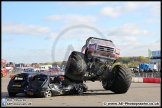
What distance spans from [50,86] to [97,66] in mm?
3038

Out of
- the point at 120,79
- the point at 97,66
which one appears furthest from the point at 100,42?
the point at 120,79

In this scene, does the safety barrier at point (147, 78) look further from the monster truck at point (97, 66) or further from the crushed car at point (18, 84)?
the crushed car at point (18, 84)

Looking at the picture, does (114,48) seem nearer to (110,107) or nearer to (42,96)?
(42,96)

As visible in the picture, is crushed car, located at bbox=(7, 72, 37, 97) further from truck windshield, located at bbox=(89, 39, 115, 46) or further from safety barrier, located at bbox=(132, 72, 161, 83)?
safety barrier, located at bbox=(132, 72, 161, 83)

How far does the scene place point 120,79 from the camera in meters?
17.0

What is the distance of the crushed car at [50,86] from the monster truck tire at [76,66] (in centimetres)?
41

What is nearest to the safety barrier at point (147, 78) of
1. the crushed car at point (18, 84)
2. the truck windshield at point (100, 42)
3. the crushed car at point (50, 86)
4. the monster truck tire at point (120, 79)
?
the monster truck tire at point (120, 79)

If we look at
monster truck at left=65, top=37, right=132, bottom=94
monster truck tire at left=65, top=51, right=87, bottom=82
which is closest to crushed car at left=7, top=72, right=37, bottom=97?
monster truck tire at left=65, top=51, right=87, bottom=82

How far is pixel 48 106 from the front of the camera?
→ 11672mm

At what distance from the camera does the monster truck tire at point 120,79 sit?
1709 cm

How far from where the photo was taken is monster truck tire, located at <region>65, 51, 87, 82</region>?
16.5 metres

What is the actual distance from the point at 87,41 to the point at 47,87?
3.92m

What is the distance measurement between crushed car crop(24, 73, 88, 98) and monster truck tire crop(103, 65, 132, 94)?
1.80 metres

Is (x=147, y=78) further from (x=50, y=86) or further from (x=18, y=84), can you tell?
(x=18, y=84)
